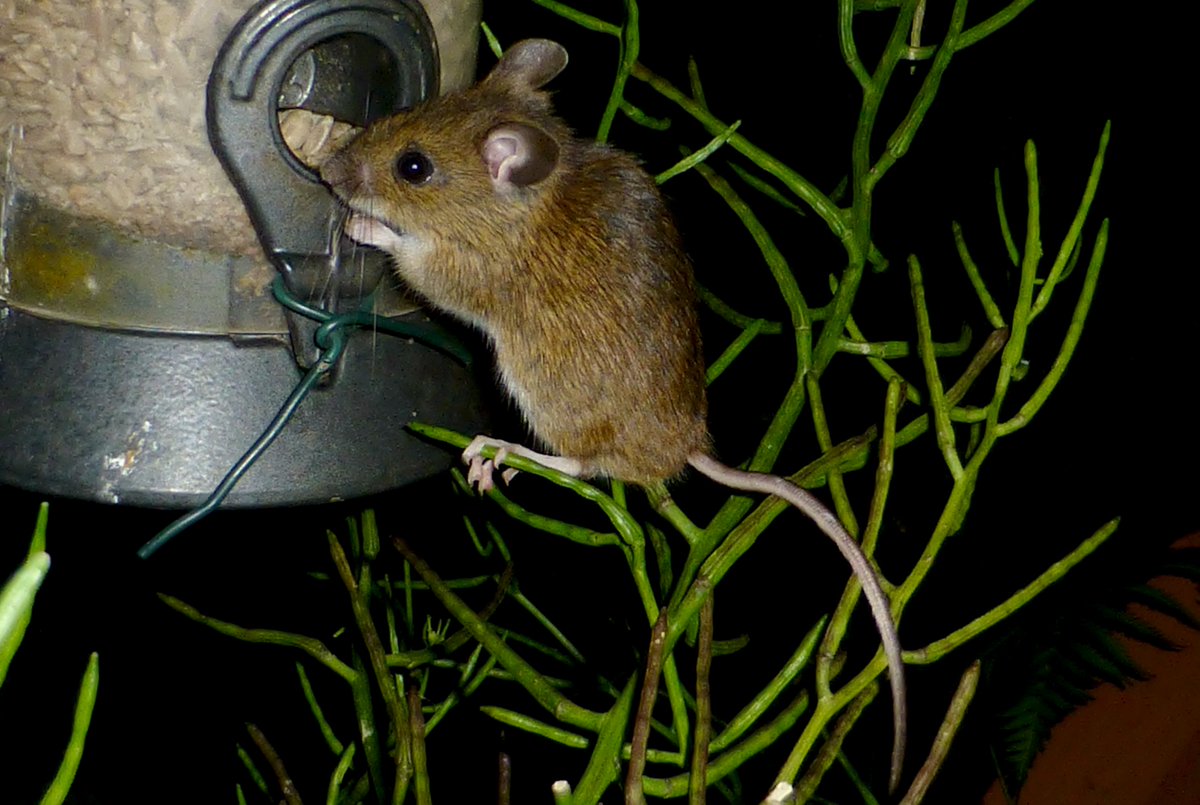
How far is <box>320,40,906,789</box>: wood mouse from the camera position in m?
1.61

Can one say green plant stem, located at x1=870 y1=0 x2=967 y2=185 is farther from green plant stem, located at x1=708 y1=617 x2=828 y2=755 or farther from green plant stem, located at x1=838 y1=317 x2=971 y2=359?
green plant stem, located at x1=708 y1=617 x2=828 y2=755

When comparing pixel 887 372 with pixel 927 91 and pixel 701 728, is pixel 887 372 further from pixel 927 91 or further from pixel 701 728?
pixel 701 728

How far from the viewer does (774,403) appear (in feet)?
9.61

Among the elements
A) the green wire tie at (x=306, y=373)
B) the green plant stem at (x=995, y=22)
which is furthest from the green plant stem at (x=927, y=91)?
the green wire tie at (x=306, y=373)

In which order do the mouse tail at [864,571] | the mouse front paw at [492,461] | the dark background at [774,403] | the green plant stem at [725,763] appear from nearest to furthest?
the green plant stem at [725,763], the mouse tail at [864,571], the mouse front paw at [492,461], the dark background at [774,403]

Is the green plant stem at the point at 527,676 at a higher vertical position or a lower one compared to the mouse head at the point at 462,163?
lower

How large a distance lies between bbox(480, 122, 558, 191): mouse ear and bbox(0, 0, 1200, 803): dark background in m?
0.97

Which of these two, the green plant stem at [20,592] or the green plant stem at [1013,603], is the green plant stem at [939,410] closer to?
the green plant stem at [1013,603]

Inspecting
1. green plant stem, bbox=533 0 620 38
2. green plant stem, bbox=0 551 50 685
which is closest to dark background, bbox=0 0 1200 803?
green plant stem, bbox=533 0 620 38

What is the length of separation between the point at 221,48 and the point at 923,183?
2.11m

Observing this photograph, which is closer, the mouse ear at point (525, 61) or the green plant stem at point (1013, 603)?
the green plant stem at point (1013, 603)

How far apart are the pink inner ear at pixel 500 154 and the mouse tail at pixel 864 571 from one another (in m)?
0.50

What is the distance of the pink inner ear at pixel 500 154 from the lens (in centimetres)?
152

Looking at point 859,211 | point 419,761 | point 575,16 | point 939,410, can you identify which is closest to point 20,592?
point 419,761
